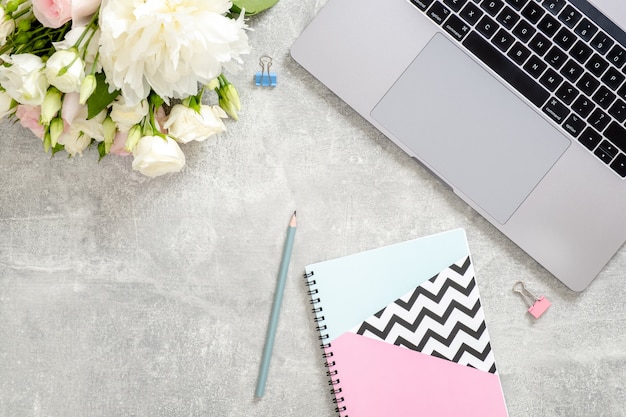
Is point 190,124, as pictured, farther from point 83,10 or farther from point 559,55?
point 559,55

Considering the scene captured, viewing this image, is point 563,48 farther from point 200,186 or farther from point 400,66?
point 200,186

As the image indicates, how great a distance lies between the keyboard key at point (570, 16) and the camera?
76 cm

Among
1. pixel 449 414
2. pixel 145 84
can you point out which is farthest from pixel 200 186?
pixel 449 414

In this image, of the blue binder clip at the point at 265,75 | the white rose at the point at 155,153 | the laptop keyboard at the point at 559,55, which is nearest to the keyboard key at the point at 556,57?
the laptop keyboard at the point at 559,55

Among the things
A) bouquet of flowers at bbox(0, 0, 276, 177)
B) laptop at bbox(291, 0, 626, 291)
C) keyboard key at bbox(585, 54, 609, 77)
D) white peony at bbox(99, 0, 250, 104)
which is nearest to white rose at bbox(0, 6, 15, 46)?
bouquet of flowers at bbox(0, 0, 276, 177)

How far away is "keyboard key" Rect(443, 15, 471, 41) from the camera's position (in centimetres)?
78

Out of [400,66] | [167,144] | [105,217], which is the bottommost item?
[105,217]

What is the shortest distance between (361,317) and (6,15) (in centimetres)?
55

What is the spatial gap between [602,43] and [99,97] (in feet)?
1.97

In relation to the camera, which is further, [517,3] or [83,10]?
[517,3]

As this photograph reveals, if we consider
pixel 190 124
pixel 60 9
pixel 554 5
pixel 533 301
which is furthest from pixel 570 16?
pixel 60 9

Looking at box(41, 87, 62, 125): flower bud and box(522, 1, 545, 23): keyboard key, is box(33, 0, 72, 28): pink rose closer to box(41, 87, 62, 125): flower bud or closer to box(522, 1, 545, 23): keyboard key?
box(41, 87, 62, 125): flower bud

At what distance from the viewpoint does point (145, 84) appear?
62 cm

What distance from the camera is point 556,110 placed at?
0.78m
